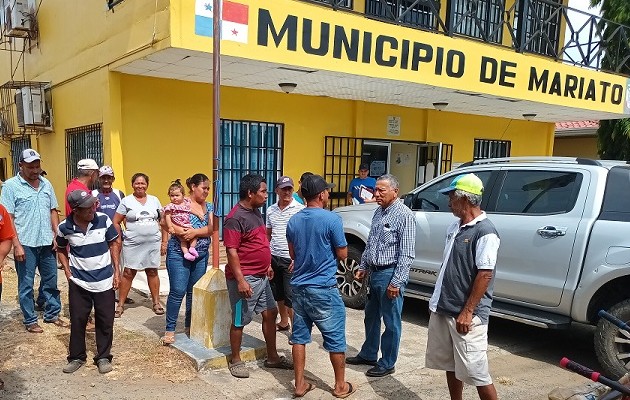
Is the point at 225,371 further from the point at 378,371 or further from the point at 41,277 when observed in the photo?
the point at 41,277

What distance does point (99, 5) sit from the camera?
7.12 m

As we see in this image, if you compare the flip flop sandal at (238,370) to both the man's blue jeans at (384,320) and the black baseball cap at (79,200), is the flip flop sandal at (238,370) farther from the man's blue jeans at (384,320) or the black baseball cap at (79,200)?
the black baseball cap at (79,200)

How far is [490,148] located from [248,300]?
1004 centimetres

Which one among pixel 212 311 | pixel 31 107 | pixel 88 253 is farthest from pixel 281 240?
pixel 31 107

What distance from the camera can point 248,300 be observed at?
3699mm

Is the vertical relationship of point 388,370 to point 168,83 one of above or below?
below

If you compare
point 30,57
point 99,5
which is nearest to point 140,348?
point 99,5

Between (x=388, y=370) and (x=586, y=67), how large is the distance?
878cm

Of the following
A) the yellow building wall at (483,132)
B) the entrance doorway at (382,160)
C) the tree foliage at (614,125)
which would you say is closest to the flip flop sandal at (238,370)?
the entrance doorway at (382,160)

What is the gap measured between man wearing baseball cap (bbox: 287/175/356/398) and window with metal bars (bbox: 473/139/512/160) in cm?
915

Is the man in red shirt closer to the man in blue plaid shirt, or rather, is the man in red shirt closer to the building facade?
the man in blue plaid shirt

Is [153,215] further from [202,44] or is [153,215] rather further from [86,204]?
[202,44]

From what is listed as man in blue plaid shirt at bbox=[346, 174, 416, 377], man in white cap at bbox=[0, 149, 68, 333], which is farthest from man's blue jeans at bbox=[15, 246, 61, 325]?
man in blue plaid shirt at bbox=[346, 174, 416, 377]

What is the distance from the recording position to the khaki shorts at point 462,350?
2875mm
